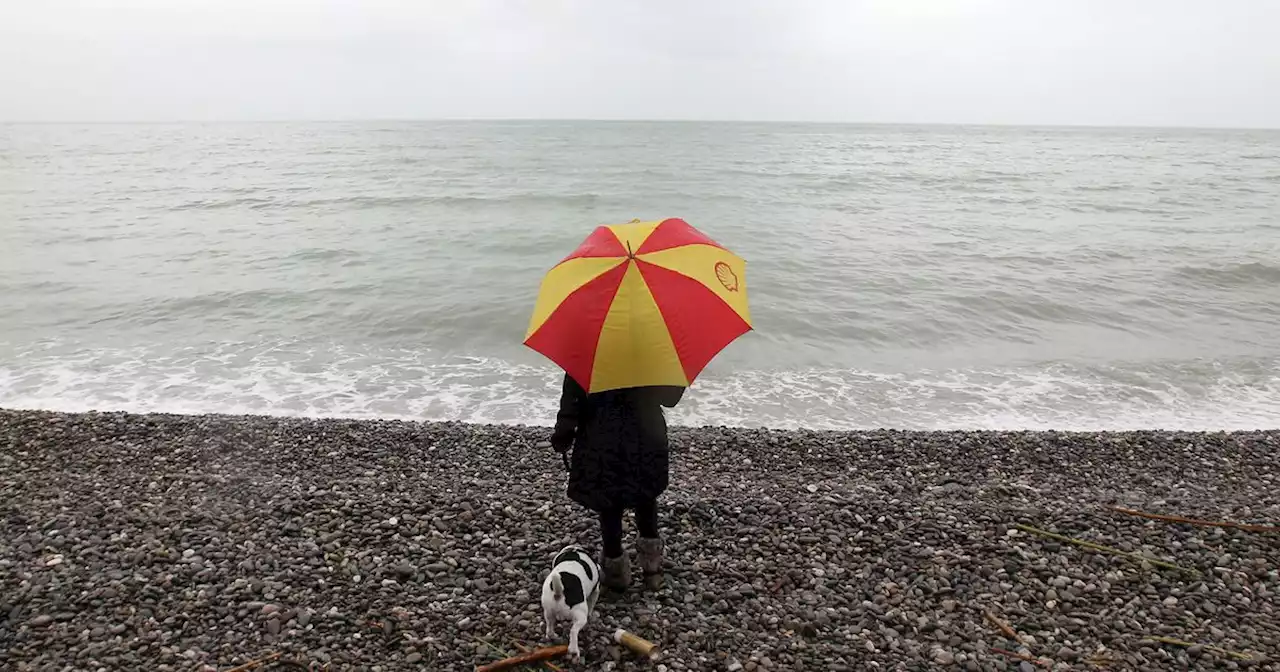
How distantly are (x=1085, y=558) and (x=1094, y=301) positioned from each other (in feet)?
32.9

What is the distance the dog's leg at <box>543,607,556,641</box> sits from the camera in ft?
11.3

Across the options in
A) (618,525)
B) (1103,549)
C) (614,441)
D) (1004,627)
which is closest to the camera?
(614,441)

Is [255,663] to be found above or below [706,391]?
above

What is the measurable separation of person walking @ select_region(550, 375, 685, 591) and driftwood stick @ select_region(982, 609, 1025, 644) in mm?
1801

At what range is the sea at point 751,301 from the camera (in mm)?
8430

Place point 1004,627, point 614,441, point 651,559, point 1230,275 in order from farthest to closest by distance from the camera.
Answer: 1. point 1230,275
2. point 651,559
3. point 1004,627
4. point 614,441

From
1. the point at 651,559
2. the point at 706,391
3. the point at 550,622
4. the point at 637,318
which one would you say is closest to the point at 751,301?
the point at 706,391

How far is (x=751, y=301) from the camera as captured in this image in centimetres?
1269

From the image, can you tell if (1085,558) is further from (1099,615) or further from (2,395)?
(2,395)

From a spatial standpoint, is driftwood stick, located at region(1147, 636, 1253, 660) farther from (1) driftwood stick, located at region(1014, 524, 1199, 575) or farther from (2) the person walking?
(2) the person walking

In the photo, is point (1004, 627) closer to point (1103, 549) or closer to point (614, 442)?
point (1103, 549)

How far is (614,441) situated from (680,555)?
1250 mm

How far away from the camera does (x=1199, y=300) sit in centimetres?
1277

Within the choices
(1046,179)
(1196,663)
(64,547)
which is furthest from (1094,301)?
(1046,179)
